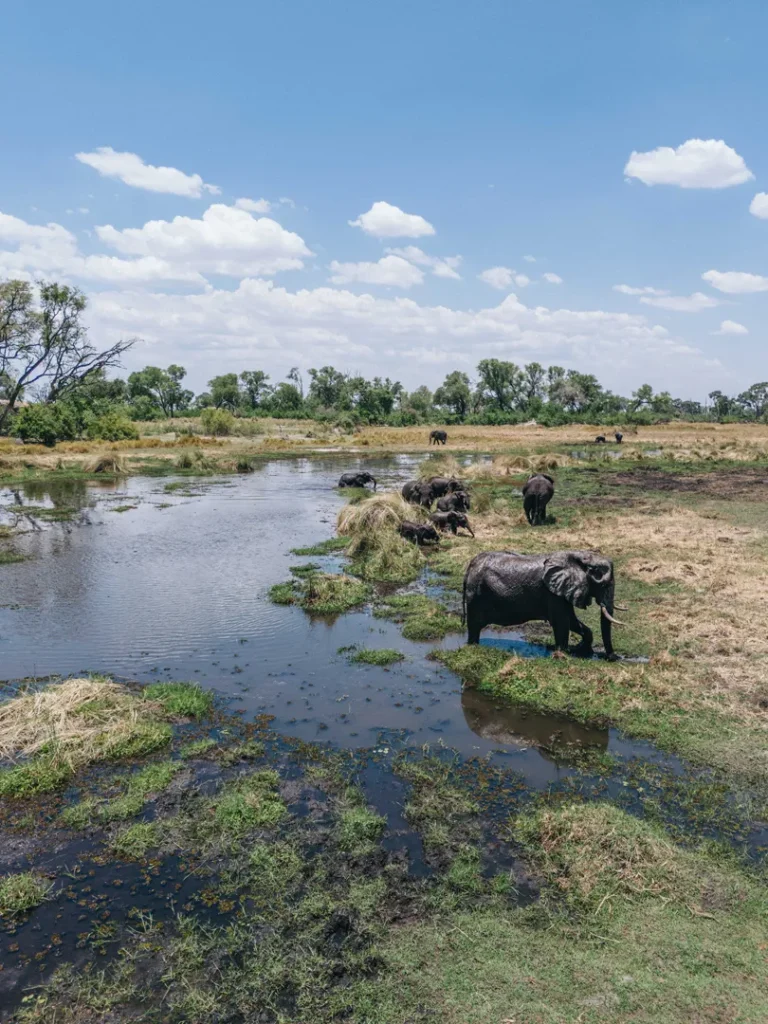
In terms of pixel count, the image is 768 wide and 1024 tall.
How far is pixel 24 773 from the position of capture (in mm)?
7926

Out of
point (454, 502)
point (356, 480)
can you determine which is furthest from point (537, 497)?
point (356, 480)

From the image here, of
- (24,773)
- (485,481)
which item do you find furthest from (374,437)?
(24,773)

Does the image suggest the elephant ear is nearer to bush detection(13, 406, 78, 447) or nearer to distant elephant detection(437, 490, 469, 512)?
distant elephant detection(437, 490, 469, 512)

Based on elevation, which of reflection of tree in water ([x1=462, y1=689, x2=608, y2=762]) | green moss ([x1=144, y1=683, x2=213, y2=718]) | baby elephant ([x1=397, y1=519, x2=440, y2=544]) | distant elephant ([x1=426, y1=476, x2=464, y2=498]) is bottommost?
reflection of tree in water ([x1=462, y1=689, x2=608, y2=762])

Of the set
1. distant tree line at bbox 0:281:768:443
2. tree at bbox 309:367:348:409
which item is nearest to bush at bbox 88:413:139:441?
distant tree line at bbox 0:281:768:443

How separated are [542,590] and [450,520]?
10.0 metres

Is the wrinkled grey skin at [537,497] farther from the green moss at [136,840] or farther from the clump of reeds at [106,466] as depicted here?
the clump of reeds at [106,466]

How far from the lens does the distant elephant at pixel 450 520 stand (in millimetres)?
20906

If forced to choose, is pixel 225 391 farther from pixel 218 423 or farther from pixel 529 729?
pixel 529 729

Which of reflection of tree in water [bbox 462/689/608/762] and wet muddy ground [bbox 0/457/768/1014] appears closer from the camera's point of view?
wet muddy ground [bbox 0/457/768/1014]

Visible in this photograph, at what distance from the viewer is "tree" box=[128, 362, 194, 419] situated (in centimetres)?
12531

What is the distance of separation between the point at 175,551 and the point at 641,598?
44.8 ft

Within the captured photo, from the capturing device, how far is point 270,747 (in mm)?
8758

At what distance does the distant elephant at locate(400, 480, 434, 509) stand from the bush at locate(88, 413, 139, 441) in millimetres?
45111
